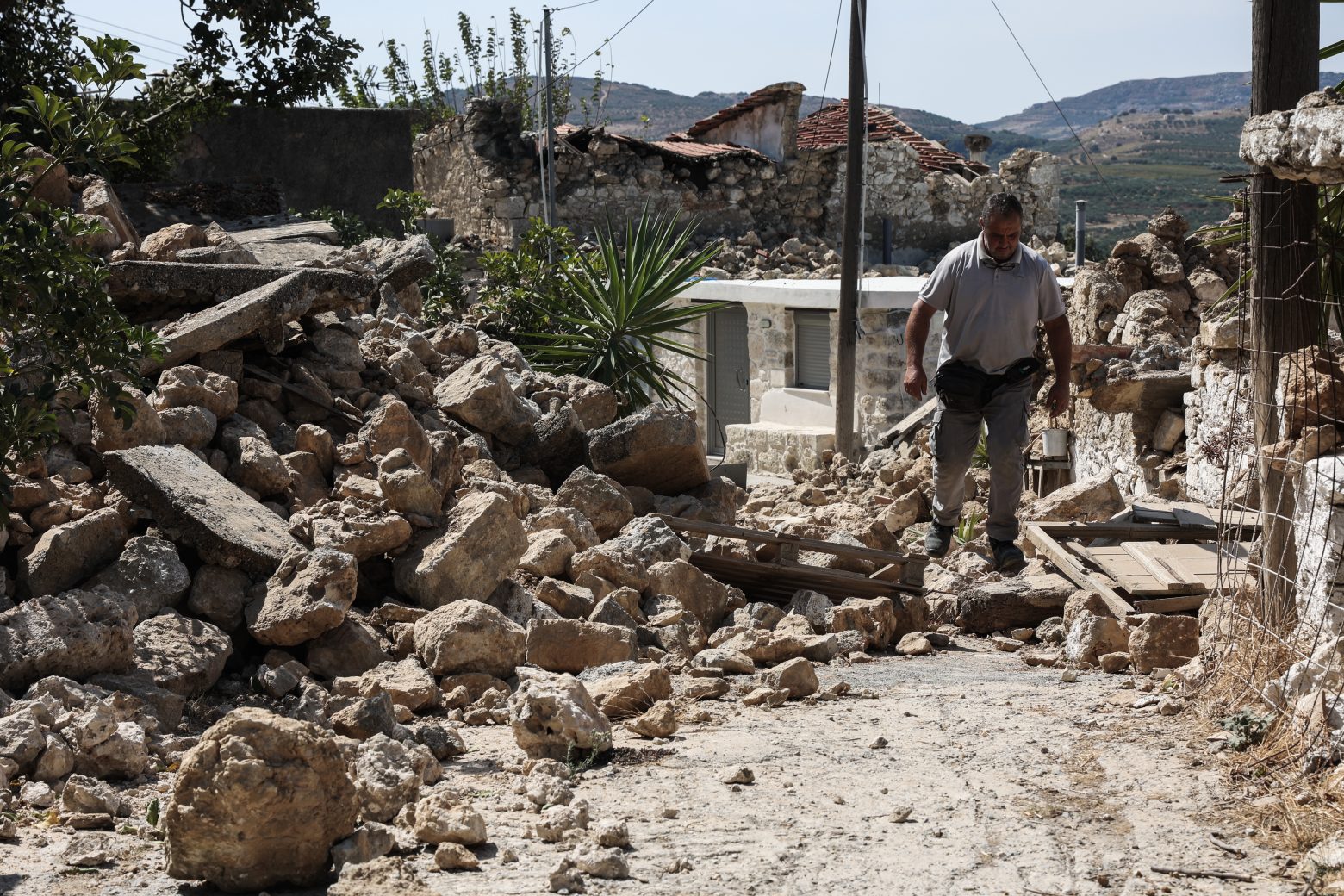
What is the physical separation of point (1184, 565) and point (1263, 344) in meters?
1.78

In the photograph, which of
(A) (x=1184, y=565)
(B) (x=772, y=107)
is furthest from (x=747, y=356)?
(A) (x=1184, y=565)

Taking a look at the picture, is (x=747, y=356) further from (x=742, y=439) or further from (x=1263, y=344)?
(x=1263, y=344)

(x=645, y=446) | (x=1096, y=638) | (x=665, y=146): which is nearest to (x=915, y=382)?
(x=645, y=446)

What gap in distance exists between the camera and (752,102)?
69.9 feet

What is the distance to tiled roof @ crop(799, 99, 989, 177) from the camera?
20.4 meters

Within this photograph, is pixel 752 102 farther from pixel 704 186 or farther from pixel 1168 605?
pixel 1168 605

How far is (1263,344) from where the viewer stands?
4.37m

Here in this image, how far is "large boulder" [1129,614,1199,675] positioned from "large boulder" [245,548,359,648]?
2810 millimetres

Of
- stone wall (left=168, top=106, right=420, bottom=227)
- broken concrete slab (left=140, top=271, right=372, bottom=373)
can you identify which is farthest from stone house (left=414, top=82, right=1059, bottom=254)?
broken concrete slab (left=140, top=271, right=372, bottom=373)

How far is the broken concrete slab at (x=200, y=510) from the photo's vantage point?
4863 millimetres

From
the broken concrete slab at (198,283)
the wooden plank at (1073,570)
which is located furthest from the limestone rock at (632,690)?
the broken concrete slab at (198,283)

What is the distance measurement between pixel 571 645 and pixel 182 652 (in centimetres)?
132

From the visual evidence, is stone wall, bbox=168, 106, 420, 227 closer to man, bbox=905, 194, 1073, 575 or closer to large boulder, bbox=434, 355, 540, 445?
large boulder, bbox=434, 355, 540, 445

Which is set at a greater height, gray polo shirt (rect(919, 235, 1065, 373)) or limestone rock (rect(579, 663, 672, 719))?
gray polo shirt (rect(919, 235, 1065, 373))
